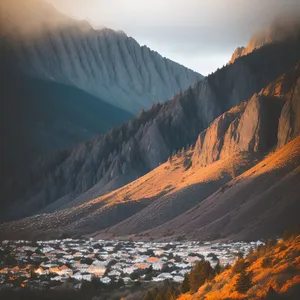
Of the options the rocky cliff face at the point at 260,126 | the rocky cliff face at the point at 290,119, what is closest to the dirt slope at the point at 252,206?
the rocky cliff face at the point at 290,119

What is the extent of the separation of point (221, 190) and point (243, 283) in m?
84.9

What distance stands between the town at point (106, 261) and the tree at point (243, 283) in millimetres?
29301

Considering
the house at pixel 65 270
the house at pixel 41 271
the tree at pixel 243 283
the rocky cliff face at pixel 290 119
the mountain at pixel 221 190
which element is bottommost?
the house at pixel 65 270

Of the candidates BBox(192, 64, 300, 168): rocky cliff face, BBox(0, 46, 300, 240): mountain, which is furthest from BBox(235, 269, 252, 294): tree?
BBox(192, 64, 300, 168): rocky cliff face

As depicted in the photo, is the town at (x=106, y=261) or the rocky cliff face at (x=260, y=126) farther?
the rocky cliff face at (x=260, y=126)

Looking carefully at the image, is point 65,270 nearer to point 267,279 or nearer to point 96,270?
point 96,270

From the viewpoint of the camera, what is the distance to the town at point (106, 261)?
7294 cm

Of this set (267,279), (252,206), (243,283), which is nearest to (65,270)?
(252,206)

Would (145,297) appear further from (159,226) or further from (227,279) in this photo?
(159,226)

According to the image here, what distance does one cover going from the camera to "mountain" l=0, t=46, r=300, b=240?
4117 inches

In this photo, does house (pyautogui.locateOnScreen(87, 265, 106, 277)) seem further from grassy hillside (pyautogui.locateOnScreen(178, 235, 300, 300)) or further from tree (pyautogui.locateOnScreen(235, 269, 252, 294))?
tree (pyautogui.locateOnScreen(235, 269, 252, 294))

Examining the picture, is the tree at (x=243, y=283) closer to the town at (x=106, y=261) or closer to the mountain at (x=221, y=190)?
the town at (x=106, y=261)

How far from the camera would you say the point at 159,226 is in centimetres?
11956

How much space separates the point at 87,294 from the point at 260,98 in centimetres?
8329
